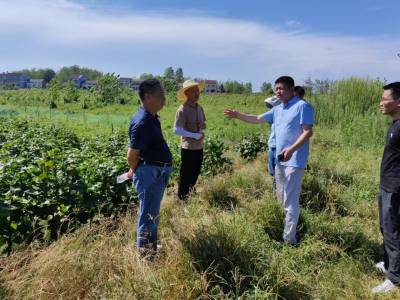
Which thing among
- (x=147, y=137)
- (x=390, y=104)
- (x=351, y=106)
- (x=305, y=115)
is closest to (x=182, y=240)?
(x=147, y=137)

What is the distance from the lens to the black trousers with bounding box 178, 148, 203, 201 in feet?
13.3

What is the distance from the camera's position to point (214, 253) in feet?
8.40

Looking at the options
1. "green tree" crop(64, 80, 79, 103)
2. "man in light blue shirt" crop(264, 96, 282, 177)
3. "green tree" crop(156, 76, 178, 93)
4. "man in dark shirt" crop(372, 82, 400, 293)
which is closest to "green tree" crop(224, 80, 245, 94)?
"green tree" crop(64, 80, 79, 103)

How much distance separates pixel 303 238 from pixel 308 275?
2.18 feet

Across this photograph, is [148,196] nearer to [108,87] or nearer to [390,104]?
[390,104]

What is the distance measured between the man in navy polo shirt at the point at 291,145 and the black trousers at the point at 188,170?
1.23 metres

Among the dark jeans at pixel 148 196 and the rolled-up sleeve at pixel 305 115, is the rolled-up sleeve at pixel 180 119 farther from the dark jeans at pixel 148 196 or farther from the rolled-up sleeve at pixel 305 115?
the rolled-up sleeve at pixel 305 115

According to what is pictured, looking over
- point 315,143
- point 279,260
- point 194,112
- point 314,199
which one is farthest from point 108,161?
point 315,143

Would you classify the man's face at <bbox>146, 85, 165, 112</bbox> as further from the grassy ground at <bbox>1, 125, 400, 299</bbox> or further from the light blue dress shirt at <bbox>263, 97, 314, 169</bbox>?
the light blue dress shirt at <bbox>263, 97, 314, 169</bbox>

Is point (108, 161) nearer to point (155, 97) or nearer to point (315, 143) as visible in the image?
point (155, 97)

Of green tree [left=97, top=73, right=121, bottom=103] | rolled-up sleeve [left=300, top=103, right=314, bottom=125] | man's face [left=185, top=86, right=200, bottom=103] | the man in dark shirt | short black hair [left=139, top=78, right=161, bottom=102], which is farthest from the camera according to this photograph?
green tree [left=97, top=73, right=121, bottom=103]

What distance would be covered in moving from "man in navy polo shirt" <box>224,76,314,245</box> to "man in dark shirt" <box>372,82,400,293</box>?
2.22 feet

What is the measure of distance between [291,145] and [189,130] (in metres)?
1.41

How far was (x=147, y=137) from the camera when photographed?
256 centimetres
